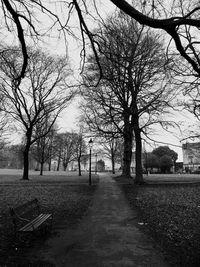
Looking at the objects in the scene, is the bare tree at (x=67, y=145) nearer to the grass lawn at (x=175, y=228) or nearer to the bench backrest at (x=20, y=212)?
the grass lawn at (x=175, y=228)

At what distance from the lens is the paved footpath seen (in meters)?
5.07

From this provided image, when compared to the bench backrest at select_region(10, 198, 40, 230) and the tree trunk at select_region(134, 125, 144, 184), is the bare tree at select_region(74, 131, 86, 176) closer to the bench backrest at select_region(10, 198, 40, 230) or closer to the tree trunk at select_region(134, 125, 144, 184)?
the tree trunk at select_region(134, 125, 144, 184)

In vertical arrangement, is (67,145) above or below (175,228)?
above

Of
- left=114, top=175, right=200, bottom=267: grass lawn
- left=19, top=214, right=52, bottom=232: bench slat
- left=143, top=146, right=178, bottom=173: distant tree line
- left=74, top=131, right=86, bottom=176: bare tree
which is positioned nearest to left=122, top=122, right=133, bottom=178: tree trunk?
left=74, top=131, right=86, bottom=176: bare tree

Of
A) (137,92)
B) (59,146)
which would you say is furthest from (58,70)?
(59,146)

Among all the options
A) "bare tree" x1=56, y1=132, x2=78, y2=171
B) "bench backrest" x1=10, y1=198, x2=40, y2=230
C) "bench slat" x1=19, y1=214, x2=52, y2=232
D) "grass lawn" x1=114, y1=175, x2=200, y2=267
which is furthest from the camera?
"bare tree" x1=56, y1=132, x2=78, y2=171

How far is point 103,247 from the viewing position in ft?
19.6

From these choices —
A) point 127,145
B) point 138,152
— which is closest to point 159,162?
point 127,145

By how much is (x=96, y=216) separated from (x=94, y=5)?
265 inches

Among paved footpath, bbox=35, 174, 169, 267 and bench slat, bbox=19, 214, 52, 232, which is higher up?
bench slat, bbox=19, 214, 52, 232

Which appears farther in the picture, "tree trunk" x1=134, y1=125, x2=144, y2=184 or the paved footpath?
"tree trunk" x1=134, y1=125, x2=144, y2=184

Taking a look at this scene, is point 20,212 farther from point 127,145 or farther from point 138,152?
point 127,145

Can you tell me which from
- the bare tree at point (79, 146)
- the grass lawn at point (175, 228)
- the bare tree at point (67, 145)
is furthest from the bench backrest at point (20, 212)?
the bare tree at point (67, 145)

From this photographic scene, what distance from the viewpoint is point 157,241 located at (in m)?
6.58
